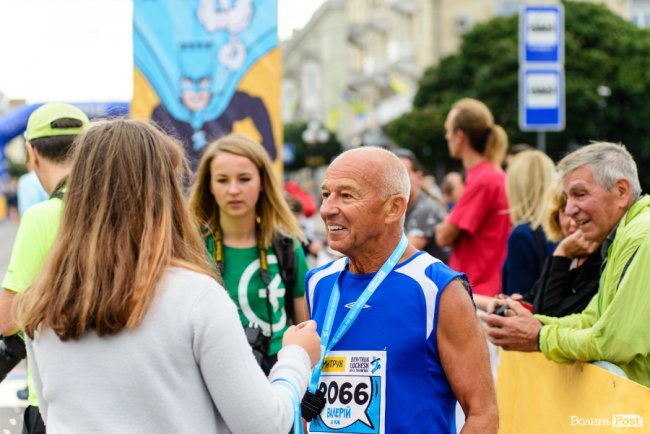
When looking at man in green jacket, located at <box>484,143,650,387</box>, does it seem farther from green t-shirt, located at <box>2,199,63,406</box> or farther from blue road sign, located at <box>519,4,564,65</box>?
blue road sign, located at <box>519,4,564,65</box>

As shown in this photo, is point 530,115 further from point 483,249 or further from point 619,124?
point 619,124

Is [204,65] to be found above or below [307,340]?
above

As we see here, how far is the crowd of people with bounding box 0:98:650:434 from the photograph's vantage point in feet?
8.63

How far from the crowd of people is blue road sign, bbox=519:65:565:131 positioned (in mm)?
7343

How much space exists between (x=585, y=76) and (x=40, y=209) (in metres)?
39.0

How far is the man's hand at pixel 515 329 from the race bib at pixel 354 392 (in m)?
1.13

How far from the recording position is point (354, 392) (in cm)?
342

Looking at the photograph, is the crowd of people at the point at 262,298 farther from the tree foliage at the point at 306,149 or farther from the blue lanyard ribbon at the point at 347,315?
the tree foliage at the point at 306,149

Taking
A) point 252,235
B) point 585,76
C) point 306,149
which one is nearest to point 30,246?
point 252,235

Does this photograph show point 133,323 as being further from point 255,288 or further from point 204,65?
point 204,65

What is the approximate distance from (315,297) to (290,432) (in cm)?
100

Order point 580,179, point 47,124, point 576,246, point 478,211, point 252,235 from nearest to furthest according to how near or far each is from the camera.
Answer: point 47,124, point 580,179, point 576,246, point 252,235, point 478,211

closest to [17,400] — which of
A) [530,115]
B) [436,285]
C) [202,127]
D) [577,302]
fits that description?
[202,127]

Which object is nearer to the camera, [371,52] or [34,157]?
[34,157]
